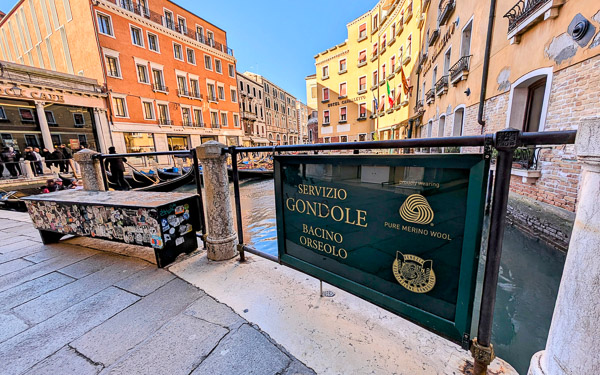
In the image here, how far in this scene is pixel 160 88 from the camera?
20.2 metres

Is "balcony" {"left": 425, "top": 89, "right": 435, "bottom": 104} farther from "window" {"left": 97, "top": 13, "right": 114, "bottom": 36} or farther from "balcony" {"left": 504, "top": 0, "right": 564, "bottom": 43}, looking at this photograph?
"window" {"left": 97, "top": 13, "right": 114, "bottom": 36}

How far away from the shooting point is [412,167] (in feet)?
3.88

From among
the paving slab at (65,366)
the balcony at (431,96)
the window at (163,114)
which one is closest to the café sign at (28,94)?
the window at (163,114)

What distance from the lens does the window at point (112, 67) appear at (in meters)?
16.9

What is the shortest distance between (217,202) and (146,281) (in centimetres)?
103

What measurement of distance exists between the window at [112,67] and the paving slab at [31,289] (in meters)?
20.4

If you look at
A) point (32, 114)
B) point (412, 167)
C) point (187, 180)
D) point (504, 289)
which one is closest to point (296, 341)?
point (412, 167)

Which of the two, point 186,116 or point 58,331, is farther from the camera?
point 186,116

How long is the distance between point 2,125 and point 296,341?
71.4 feet

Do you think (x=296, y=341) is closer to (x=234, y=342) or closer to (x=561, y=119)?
(x=234, y=342)

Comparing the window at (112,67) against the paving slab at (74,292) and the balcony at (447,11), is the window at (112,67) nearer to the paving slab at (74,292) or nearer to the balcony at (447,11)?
the paving slab at (74,292)

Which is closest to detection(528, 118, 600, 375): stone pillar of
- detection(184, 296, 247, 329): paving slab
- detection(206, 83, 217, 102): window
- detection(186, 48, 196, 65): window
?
detection(184, 296, 247, 329): paving slab

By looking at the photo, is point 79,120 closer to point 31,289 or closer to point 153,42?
point 153,42

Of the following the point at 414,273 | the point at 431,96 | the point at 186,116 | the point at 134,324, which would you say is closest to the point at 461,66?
the point at 431,96
